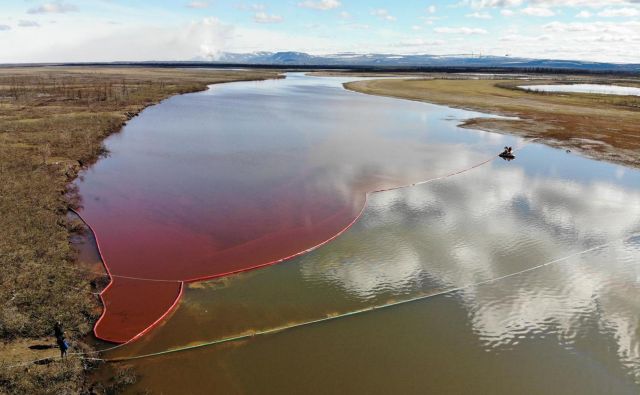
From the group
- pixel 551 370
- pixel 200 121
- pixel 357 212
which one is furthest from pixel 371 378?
pixel 200 121

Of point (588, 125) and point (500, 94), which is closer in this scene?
point (588, 125)

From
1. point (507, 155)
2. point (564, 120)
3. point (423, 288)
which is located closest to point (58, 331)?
point (423, 288)

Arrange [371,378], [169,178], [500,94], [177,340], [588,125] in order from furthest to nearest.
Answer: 1. [500,94]
2. [588,125]
3. [169,178]
4. [177,340]
5. [371,378]

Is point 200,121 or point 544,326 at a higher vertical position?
point 200,121

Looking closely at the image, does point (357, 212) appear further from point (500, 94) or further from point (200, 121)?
point (500, 94)

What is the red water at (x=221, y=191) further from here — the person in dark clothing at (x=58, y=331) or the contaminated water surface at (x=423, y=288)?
the person in dark clothing at (x=58, y=331)

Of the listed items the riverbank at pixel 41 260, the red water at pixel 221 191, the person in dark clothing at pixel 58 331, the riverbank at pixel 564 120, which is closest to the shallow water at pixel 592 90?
the riverbank at pixel 564 120

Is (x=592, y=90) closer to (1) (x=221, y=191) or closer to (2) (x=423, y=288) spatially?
(1) (x=221, y=191)
